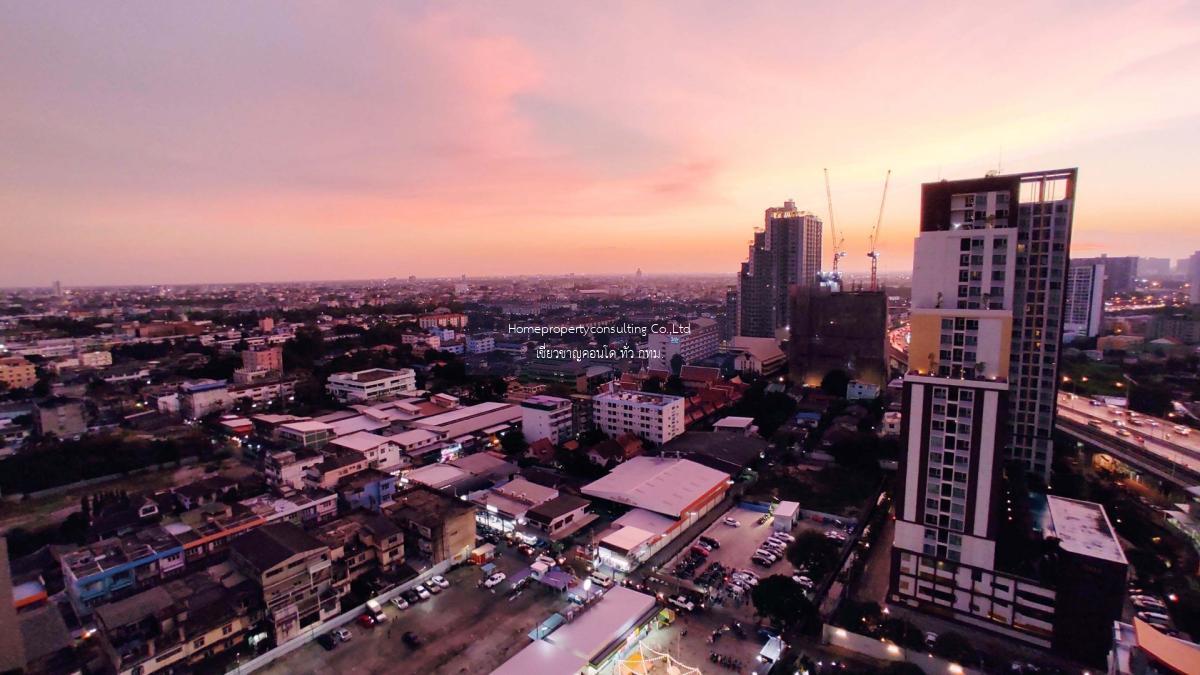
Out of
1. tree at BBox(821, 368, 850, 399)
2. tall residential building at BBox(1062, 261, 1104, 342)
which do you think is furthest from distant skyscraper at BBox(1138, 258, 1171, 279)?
tree at BBox(821, 368, 850, 399)

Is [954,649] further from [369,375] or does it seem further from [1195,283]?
[1195,283]

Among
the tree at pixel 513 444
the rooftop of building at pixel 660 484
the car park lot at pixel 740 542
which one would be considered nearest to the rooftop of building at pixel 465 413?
the tree at pixel 513 444

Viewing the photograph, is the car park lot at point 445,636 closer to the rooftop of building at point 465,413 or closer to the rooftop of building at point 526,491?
the rooftop of building at point 526,491

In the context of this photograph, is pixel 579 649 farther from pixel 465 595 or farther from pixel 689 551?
pixel 689 551

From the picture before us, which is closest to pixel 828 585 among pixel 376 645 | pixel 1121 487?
pixel 376 645

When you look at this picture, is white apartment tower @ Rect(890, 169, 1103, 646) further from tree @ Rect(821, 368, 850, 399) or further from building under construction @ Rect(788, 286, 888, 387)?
building under construction @ Rect(788, 286, 888, 387)
